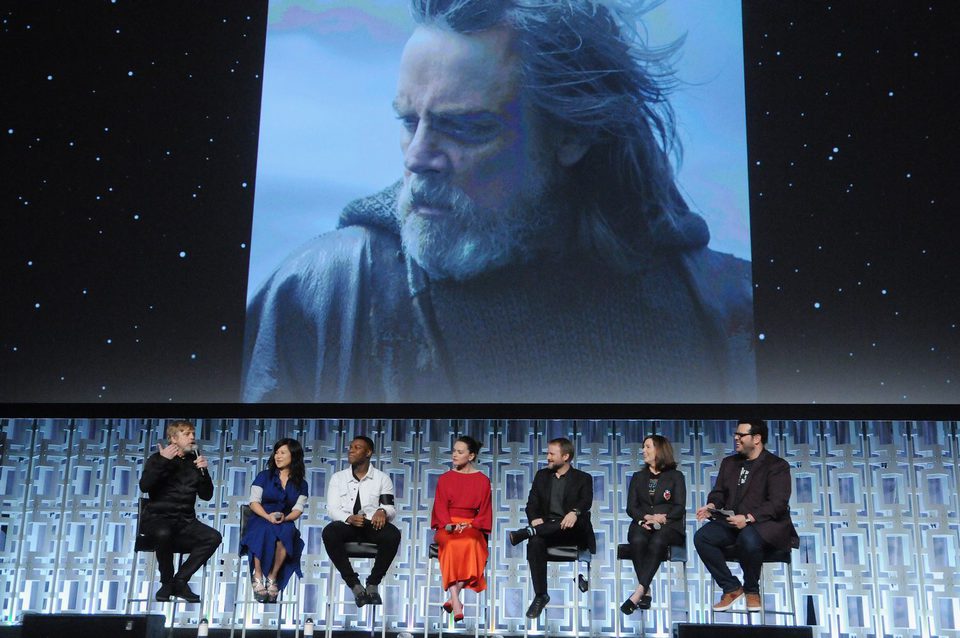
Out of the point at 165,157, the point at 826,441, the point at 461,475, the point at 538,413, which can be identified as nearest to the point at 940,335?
the point at 826,441

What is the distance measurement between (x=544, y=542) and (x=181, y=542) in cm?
193

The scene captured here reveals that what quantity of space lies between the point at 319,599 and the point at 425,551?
691mm

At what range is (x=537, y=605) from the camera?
502 cm

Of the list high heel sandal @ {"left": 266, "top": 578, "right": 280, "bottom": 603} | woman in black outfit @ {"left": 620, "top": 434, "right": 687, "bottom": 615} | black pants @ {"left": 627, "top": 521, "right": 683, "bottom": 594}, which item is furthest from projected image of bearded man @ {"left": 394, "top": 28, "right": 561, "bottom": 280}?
high heel sandal @ {"left": 266, "top": 578, "right": 280, "bottom": 603}

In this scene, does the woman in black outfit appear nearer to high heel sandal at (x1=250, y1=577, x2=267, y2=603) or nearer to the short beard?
the short beard

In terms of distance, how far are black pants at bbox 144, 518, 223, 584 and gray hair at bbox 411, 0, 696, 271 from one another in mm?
2726

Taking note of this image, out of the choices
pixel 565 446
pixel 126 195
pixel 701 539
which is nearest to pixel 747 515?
pixel 701 539

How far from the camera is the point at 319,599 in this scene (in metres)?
5.85

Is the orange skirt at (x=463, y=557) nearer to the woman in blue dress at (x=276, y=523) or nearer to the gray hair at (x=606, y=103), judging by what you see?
the woman in blue dress at (x=276, y=523)

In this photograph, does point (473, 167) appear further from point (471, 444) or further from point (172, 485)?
point (172, 485)

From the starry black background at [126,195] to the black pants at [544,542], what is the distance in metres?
2.10

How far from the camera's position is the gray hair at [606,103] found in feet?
19.4

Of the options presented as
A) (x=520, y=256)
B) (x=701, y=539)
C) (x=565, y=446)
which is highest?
(x=520, y=256)

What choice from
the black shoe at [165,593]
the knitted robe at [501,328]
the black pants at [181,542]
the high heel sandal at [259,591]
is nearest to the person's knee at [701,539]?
the knitted robe at [501,328]
